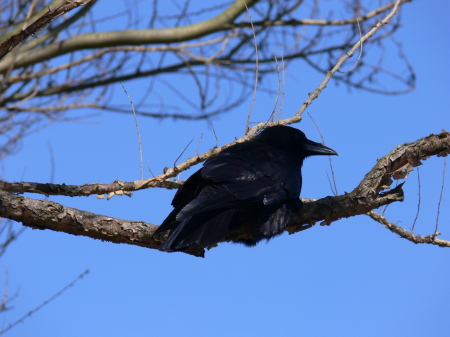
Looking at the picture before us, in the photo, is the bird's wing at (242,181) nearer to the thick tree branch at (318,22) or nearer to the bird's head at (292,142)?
the bird's head at (292,142)

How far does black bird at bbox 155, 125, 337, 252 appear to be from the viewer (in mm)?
3730

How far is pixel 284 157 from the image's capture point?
15.8 ft

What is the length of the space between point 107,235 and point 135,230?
17 cm

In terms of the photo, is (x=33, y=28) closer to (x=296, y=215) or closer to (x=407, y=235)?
(x=296, y=215)

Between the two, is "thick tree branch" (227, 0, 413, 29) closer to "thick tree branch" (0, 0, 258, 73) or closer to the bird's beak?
"thick tree branch" (0, 0, 258, 73)

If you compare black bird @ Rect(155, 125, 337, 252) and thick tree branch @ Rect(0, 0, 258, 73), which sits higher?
thick tree branch @ Rect(0, 0, 258, 73)

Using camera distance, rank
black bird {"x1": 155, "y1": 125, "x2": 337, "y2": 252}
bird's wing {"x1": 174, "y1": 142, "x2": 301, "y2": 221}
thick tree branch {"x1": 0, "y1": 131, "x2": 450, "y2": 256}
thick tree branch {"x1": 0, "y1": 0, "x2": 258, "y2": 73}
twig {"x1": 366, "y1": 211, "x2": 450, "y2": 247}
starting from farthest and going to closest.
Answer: thick tree branch {"x1": 0, "y1": 0, "x2": 258, "y2": 73}, twig {"x1": 366, "y1": 211, "x2": 450, "y2": 247}, bird's wing {"x1": 174, "y1": 142, "x2": 301, "y2": 221}, black bird {"x1": 155, "y1": 125, "x2": 337, "y2": 252}, thick tree branch {"x1": 0, "y1": 131, "x2": 450, "y2": 256}

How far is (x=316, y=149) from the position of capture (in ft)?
16.9

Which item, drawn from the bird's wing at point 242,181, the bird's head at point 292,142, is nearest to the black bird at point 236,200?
the bird's wing at point 242,181

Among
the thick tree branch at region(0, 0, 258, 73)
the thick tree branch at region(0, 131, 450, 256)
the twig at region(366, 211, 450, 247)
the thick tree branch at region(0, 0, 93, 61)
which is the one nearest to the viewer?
the thick tree branch at region(0, 0, 93, 61)

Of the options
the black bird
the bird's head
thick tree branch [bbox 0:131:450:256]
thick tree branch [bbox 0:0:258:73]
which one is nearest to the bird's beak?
the bird's head

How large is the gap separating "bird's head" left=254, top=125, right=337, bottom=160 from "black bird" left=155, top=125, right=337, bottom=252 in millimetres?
407

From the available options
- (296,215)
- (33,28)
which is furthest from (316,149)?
(33,28)

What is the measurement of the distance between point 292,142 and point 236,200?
1431mm
